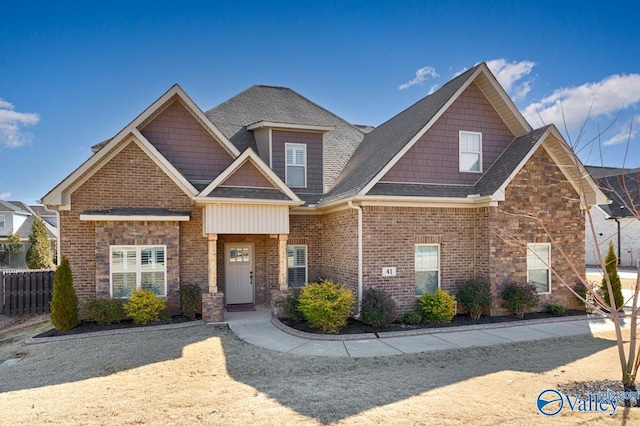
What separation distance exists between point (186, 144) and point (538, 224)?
38.2ft

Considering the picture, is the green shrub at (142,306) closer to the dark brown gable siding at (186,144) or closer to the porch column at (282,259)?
the porch column at (282,259)

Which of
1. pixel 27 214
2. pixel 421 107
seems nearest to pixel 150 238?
pixel 421 107

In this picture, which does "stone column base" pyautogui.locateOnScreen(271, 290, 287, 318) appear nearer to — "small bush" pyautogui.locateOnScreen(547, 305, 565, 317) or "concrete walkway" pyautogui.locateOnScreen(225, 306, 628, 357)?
"concrete walkway" pyautogui.locateOnScreen(225, 306, 628, 357)

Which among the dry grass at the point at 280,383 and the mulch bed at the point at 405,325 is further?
the mulch bed at the point at 405,325

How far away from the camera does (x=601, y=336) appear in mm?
10125

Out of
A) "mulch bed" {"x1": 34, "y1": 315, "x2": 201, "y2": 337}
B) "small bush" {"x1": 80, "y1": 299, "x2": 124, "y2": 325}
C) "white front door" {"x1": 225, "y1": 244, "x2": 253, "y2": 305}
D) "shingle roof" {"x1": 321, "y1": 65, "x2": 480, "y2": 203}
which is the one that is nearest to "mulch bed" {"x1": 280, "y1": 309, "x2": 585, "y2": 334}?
"white front door" {"x1": 225, "y1": 244, "x2": 253, "y2": 305}

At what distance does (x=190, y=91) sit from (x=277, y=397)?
38.6 feet

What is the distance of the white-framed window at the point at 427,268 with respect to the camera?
1230 centimetres

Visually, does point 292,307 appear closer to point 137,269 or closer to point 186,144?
point 137,269

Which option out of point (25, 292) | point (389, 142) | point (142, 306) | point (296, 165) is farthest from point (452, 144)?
point (25, 292)

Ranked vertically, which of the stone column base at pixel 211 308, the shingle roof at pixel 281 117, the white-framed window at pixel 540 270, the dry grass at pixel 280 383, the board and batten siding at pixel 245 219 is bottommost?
the dry grass at pixel 280 383

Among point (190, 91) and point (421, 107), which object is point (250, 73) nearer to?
point (190, 91)

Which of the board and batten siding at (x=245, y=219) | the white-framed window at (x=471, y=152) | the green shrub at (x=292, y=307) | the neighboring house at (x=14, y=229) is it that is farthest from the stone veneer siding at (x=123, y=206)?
the neighboring house at (x=14, y=229)

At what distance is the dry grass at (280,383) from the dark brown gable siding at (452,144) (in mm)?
5499
